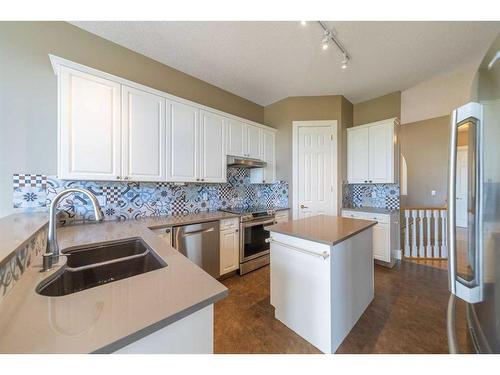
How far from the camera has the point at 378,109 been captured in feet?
11.4

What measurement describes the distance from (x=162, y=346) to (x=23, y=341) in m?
0.33

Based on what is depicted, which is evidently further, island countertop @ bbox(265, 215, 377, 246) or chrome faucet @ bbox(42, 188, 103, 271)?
island countertop @ bbox(265, 215, 377, 246)

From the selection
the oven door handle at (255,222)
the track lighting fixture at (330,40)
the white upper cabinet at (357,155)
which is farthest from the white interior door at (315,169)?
the track lighting fixture at (330,40)

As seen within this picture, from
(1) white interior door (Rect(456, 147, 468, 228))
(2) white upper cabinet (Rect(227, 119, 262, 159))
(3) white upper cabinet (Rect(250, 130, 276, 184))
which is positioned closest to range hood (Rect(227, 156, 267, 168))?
(2) white upper cabinet (Rect(227, 119, 262, 159))

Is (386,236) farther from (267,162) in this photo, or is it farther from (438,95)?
(438,95)

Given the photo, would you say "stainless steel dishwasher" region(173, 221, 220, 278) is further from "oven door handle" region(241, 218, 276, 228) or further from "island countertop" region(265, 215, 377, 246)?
"island countertop" region(265, 215, 377, 246)

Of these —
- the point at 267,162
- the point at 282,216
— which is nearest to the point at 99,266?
the point at 282,216

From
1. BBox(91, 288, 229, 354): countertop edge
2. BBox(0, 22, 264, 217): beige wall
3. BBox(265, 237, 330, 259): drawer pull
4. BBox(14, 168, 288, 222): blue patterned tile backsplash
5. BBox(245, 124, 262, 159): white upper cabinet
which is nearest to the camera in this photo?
BBox(91, 288, 229, 354): countertop edge

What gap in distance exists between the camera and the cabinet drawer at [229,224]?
8.12ft

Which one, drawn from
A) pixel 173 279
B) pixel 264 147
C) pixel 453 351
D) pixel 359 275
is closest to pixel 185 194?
pixel 264 147

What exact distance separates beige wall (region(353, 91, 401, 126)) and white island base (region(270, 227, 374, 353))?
2.63 m

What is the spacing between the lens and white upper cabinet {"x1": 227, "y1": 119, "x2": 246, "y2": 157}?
2.89 metres

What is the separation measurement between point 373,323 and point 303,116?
3.05 metres

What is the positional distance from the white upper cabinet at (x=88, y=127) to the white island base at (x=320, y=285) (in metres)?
1.76
